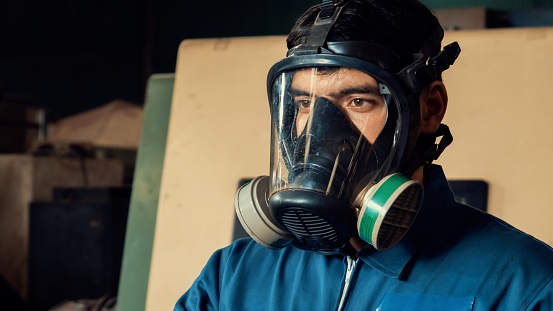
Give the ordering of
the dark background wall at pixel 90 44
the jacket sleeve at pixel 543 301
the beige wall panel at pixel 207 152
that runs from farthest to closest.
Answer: the dark background wall at pixel 90 44 < the beige wall panel at pixel 207 152 < the jacket sleeve at pixel 543 301

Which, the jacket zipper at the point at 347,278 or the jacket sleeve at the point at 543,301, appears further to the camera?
the jacket zipper at the point at 347,278

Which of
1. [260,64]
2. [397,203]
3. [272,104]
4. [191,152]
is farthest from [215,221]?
[397,203]

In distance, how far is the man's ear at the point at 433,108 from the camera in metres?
1.42

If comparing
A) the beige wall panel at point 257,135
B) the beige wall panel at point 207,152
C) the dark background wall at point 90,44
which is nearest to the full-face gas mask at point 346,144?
the beige wall panel at point 257,135

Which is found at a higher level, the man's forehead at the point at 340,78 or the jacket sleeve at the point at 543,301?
the man's forehead at the point at 340,78

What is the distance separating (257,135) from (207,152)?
17cm

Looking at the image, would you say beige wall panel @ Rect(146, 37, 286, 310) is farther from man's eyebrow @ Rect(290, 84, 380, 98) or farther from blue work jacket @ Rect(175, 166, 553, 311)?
man's eyebrow @ Rect(290, 84, 380, 98)

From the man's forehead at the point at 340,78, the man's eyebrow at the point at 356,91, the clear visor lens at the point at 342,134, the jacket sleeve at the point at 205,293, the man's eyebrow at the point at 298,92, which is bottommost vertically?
the jacket sleeve at the point at 205,293

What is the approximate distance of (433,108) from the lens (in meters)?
1.45

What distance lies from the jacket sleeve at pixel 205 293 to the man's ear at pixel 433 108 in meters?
0.48

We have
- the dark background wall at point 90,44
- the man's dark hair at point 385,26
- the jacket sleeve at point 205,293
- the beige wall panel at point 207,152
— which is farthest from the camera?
the dark background wall at point 90,44

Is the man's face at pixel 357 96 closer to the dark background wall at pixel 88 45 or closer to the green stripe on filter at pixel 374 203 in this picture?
the green stripe on filter at pixel 374 203

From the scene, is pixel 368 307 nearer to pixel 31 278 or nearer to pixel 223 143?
pixel 223 143

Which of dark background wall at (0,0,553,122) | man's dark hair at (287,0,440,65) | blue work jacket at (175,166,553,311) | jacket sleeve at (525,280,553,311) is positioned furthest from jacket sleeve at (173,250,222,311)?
dark background wall at (0,0,553,122)
